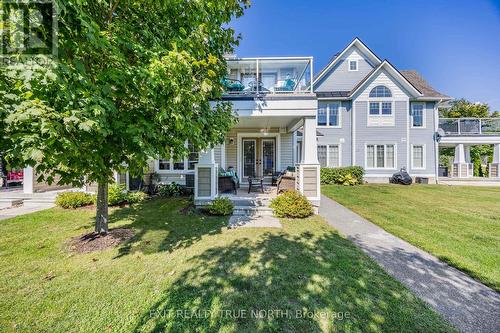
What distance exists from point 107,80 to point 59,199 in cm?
718

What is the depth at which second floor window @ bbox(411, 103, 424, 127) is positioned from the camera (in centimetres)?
1603

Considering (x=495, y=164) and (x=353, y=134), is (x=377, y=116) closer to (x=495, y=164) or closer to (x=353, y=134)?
(x=353, y=134)

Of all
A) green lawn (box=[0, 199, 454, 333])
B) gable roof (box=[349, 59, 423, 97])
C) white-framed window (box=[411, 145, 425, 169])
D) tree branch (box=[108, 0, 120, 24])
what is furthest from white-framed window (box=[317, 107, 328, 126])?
A: tree branch (box=[108, 0, 120, 24])

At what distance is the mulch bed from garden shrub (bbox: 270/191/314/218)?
164 inches

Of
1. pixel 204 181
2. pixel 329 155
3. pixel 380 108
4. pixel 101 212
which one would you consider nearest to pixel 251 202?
pixel 204 181

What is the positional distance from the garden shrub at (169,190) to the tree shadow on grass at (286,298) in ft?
20.1

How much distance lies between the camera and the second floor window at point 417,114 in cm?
1603

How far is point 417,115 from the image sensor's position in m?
16.1

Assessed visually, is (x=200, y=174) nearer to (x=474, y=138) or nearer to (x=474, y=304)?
(x=474, y=304)

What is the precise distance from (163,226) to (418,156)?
18229 millimetres

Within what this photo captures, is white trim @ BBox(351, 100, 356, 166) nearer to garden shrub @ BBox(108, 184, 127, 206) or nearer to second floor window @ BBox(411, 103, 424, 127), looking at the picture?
second floor window @ BBox(411, 103, 424, 127)

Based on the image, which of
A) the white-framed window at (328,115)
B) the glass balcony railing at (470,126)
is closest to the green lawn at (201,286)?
the white-framed window at (328,115)

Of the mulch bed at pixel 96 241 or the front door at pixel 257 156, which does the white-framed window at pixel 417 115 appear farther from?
the mulch bed at pixel 96 241

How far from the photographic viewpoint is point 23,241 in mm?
4777
